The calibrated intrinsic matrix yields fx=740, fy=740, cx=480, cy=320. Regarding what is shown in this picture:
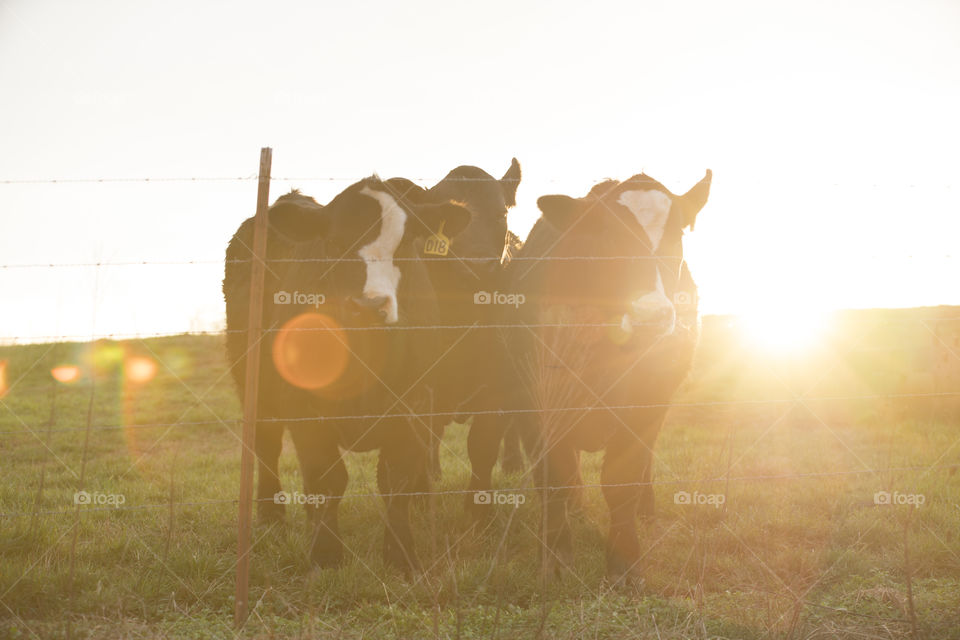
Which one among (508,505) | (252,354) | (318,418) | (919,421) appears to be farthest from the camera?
(919,421)

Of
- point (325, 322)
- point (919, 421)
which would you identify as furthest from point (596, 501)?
point (919, 421)

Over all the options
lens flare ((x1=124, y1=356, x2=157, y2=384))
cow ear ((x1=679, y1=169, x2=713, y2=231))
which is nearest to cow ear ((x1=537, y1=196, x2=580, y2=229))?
cow ear ((x1=679, y1=169, x2=713, y2=231))

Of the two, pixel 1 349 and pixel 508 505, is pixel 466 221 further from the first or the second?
pixel 1 349

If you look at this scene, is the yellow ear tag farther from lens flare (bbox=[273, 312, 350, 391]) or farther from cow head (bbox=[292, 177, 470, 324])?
lens flare (bbox=[273, 312, 350, 391])

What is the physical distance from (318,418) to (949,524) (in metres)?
4.53

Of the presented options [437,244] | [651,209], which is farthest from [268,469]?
[651,209]

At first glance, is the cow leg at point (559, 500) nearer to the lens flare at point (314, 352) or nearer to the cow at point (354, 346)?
the cow at point (354, 346)

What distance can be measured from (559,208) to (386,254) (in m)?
1.40

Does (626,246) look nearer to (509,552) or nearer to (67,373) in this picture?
(509,552)

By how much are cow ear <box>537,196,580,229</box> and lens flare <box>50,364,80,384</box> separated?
11618 millimetres

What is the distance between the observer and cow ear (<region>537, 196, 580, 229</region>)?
530 cm

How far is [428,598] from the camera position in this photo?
4027 millimetres

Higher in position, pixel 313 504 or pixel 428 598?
pixel 313 504
